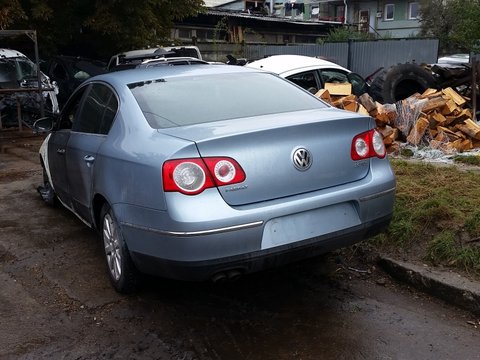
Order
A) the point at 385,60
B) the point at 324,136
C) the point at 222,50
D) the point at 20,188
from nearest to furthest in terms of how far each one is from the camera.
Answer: the point at 324,136
the point at 20,188
the point at 385,60
the point at 222,50

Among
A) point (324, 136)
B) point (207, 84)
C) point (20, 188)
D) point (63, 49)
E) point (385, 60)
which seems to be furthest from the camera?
point (385, 60)

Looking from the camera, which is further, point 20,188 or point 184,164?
point 20,188

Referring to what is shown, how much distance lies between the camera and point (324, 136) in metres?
3.44

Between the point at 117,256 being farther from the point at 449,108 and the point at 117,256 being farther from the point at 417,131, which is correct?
the point at 449,108

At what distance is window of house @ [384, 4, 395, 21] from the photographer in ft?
142

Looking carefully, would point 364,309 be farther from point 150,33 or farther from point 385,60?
point 385,60

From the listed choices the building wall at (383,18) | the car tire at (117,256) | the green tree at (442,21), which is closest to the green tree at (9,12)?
the car tire at (117,256)

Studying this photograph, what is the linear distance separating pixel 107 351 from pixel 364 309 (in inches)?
65.7

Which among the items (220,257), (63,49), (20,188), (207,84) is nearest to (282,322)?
(220,257)

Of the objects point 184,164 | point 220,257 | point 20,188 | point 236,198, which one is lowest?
point 20,188

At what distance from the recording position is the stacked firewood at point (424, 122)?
7.71m

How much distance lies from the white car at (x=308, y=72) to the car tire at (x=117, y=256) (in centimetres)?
587

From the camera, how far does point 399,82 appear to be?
987 cm

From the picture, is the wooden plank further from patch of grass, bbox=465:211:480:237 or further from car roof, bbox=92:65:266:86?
patch of grass, bbox=465:211:480:237
